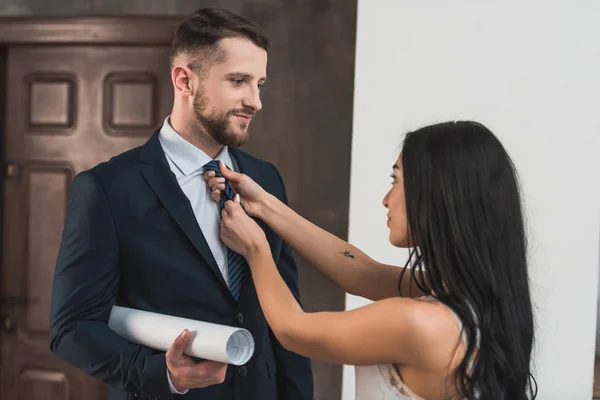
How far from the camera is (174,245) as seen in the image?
154 centimetres

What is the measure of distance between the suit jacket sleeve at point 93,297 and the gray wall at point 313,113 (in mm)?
1792

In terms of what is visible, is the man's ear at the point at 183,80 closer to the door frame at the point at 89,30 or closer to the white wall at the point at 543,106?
the white wall at the point at 543,106

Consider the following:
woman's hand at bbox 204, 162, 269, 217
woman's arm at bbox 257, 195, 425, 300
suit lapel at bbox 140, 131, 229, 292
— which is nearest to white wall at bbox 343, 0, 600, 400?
woman's arm at bbox 257, 195, 425, 300

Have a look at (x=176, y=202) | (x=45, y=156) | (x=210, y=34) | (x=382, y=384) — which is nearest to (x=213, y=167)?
(x=176, y=202)

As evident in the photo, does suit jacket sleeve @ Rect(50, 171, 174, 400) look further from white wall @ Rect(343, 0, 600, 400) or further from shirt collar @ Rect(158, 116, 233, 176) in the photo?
white wall @ Rect(343, 0, 600, 400)

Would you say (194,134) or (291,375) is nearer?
(194,134)

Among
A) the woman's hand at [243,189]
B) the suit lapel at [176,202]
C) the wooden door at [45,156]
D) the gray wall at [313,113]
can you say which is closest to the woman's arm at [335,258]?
the woman's hand at [243,189]

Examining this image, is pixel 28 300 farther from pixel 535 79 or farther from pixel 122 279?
pixel 535 79

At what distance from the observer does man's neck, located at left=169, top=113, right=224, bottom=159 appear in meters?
1.65

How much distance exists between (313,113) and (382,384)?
199cm

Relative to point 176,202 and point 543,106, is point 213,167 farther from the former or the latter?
point 543,106

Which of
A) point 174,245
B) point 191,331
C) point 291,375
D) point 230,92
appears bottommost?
point 291,375

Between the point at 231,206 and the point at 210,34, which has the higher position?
the point at 210,34

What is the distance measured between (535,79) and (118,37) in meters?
2.07
